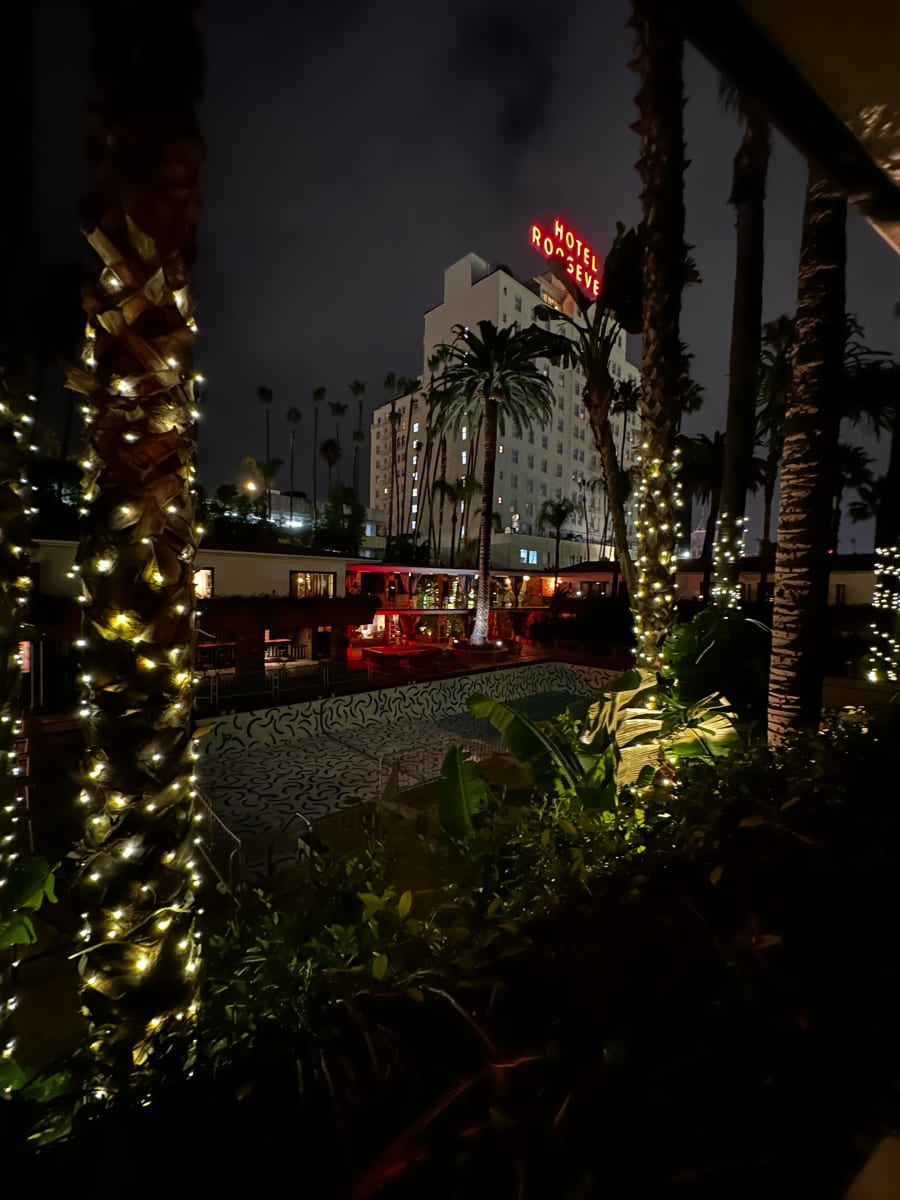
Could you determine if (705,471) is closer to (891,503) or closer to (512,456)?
(891,503)

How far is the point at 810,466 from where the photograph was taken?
5.50m

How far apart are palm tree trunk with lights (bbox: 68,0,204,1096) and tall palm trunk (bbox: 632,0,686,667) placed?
6.27m

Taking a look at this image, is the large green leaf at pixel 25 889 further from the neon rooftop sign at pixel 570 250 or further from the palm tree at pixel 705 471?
the neon rooftop sign at pixel 570 250

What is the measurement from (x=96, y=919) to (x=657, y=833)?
3095 millimetres

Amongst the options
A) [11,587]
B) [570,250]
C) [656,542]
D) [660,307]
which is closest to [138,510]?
[11,587]

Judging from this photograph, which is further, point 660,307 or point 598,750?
point 660,307

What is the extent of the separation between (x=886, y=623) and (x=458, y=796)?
1370cm

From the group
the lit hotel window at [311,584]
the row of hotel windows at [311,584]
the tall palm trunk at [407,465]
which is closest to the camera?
the row of hotel windows at [311,584]

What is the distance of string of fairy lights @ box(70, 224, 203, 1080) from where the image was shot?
2.48m

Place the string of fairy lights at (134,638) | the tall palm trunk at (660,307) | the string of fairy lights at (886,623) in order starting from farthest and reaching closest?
the string of fairy lights at (886,623) < the tall palm trunk at (660,307) < the string of fairy lights at (134,638)

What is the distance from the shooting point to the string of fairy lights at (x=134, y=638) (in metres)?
2.48

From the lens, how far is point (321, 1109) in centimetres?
126

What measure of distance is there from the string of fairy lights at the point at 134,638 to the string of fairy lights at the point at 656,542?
6.35 m

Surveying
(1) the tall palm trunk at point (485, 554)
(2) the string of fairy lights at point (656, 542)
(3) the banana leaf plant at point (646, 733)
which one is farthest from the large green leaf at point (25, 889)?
(1) the tall palm trunk at point (485, 554)
